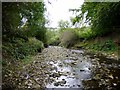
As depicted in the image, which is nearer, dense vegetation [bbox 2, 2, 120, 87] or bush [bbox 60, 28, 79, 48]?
dense vegetation [bbox 2, 2, 120, 87]

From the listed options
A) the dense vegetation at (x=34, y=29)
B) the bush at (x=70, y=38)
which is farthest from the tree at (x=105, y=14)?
the bush at (x=70, y=38)

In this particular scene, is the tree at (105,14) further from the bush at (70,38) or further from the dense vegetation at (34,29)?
the bush at (70,38)

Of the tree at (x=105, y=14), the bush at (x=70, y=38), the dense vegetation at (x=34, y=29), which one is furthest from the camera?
the bush at (x=70, y=38)

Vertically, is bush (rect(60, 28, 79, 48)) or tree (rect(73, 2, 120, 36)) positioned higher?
tree (rect(73, 2, 120, 36))

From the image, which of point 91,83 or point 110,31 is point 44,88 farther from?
point 110,31

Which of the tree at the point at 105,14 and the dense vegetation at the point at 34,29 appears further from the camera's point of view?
the tree at the point at 105,14

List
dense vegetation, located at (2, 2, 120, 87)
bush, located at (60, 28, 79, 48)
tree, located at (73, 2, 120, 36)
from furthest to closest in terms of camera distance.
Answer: bush, located at (60, 28, 79, 48), tree, located at (73, 2, 120, 36), dense vegetation, located at (2, 2, 120, 87)

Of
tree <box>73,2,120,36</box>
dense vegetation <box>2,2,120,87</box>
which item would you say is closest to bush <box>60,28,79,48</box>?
dense vegetation <box>2,2,120,87</box>

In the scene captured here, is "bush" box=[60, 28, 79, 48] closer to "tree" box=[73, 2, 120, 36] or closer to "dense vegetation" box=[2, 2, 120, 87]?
"dense vegetation" box=[2, 2, 120, 87]

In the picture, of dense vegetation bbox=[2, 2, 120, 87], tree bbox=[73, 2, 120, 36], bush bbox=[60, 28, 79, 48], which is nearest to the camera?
dense vegetation bbox=[2, 2, 120, 87]

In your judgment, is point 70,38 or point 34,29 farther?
point 70,38

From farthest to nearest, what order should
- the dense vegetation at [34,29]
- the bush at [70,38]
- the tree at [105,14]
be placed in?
1. the bush at [70,38]
2. the tree at [105,14]
3. the dense vegetation at [34,29]

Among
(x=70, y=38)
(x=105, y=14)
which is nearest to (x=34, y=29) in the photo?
(x=105, y=14)

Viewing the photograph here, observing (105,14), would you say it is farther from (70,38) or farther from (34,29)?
(70,38)
